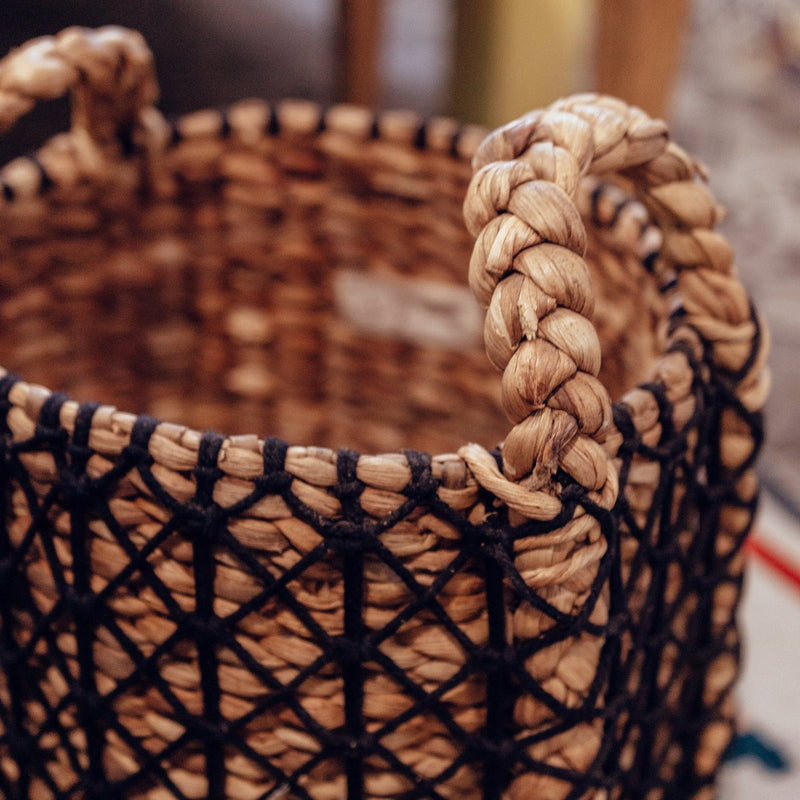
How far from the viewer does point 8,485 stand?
1.19ft

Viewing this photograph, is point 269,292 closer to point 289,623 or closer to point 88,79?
point 88,79

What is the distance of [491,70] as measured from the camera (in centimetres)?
101

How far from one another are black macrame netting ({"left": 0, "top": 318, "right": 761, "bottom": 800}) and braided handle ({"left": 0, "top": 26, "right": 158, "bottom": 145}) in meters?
0.17

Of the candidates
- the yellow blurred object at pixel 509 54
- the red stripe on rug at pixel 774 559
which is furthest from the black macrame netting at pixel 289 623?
the yellow blurred object at pixel 509 54

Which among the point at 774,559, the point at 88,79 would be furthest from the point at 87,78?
the point at 774,559

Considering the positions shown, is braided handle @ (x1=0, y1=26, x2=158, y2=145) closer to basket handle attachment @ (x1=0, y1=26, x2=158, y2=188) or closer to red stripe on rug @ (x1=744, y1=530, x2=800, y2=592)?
basket handle attachment @ (x1=0, y1=26, x2=158, y2=188)

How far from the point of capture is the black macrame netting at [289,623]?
12.4 inches

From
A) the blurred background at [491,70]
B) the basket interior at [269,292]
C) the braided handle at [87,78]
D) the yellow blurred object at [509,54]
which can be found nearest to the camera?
the braided handle at [87,78]

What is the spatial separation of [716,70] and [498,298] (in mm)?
1437

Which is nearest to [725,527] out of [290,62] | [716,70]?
[290,62]

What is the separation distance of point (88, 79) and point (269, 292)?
23 cm

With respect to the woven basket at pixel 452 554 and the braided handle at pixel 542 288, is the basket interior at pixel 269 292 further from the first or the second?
the braided handle at pixel 542 288

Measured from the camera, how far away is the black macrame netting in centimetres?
31

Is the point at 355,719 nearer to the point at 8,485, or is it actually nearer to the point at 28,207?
the point at 8,485
